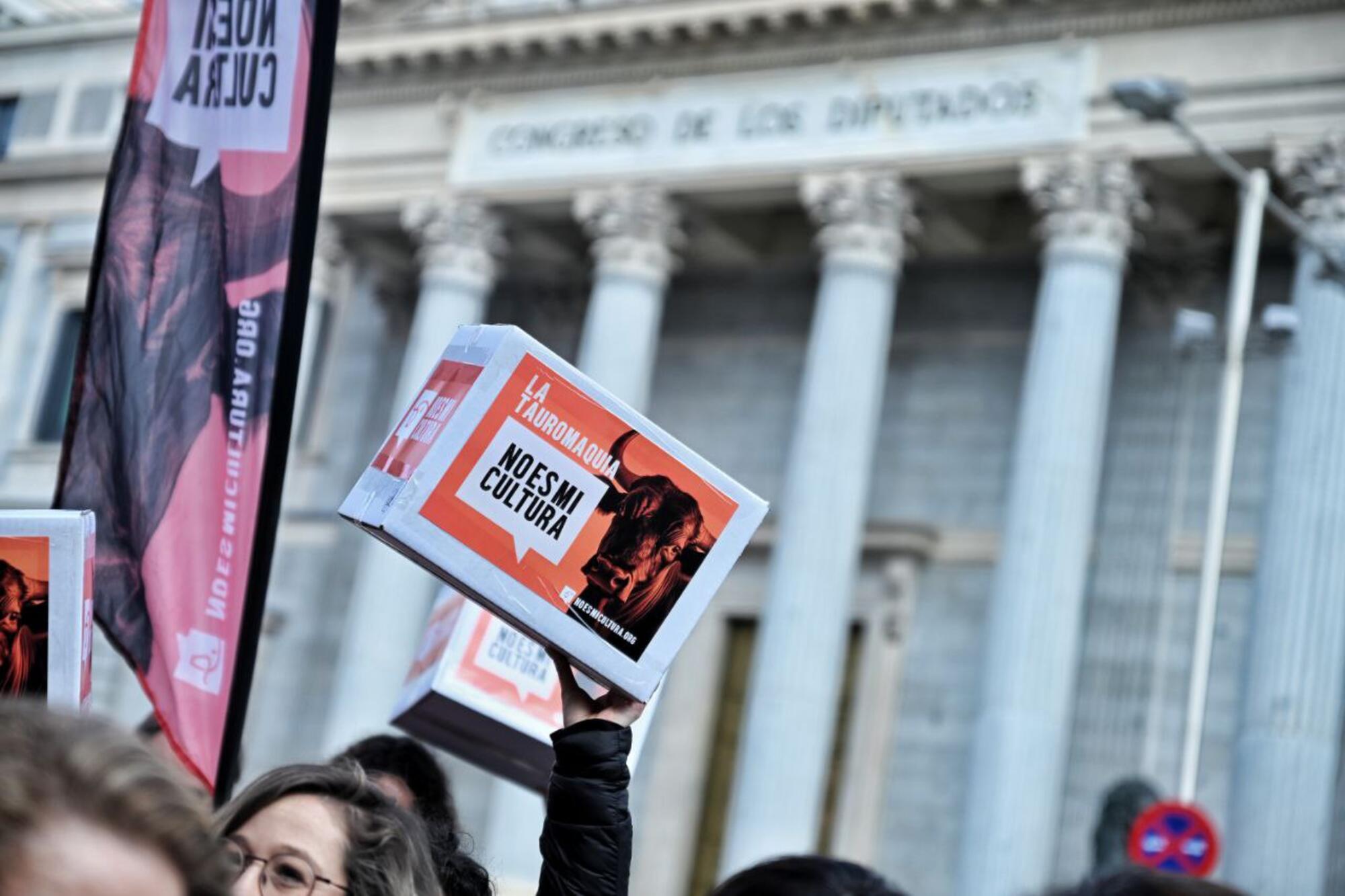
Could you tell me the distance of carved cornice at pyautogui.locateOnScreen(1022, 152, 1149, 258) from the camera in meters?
25.7

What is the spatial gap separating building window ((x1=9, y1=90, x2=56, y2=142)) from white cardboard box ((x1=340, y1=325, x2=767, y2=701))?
33162 mm

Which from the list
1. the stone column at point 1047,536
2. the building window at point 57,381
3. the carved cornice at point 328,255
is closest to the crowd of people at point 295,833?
the stone column at point 1047,536

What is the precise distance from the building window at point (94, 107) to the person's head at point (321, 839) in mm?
33001

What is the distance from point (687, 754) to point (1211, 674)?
25.3 feet

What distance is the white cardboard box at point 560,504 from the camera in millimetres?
4926

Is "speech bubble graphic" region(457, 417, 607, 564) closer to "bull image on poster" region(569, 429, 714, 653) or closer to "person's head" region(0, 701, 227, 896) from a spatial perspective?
"bull image on poster" region(569, 429, 714, 653)

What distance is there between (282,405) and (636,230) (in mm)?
23096

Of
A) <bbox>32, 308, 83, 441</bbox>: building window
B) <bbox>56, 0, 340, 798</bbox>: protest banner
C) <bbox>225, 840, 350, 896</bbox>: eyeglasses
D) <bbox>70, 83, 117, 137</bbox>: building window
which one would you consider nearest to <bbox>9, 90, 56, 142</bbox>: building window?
<bbox>70, 83, 117, 137</bbox>: building window

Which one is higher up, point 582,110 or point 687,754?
point 582,110

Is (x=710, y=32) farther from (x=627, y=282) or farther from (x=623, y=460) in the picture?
(x=623, y=460)

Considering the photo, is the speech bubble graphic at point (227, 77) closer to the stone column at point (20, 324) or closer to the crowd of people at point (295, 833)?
the crowd of people at point (295, 833)

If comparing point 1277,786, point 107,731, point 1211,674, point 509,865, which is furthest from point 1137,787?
point 107,731

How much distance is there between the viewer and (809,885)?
3645mm

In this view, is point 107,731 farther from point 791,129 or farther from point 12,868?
point 791,129
